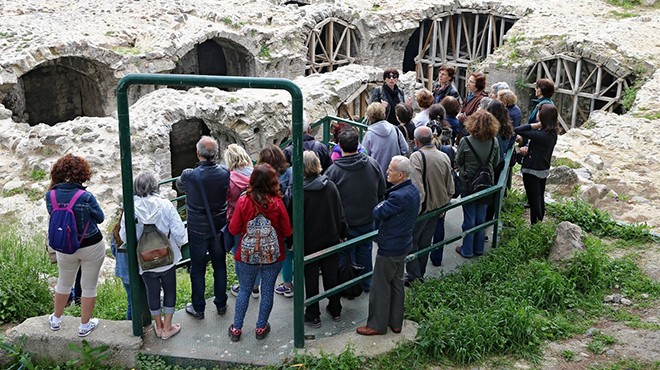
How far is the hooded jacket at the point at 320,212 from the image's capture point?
19.9ft

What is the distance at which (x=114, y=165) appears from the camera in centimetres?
1188

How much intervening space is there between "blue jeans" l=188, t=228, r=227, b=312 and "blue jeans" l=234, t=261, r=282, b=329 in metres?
0.40

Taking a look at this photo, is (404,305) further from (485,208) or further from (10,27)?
(10,27)

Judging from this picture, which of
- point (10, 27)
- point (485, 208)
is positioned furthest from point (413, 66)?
point (485, 208)

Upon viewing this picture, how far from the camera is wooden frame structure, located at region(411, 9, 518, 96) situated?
2478 centimetres

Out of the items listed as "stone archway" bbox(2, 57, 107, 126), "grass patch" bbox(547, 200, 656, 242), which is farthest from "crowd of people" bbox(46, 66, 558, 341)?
"stone archway" bbox(2, 57, 107, 126)

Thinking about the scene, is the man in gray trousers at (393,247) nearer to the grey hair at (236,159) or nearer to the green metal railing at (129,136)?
the green metal railing at (129,136)

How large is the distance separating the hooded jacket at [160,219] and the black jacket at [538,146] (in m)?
4.38

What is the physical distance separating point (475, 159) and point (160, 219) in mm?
3549

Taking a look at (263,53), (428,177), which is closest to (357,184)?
(428,177)

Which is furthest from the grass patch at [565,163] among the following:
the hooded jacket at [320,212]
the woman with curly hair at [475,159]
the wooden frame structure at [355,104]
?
the hooded jacket at [320,212]

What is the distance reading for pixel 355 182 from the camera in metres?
6.66

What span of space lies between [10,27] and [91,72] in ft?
6.76

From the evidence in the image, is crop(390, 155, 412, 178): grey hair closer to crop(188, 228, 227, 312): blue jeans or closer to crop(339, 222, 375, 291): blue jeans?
crop(339, 222, 375, 291): blue jeans
